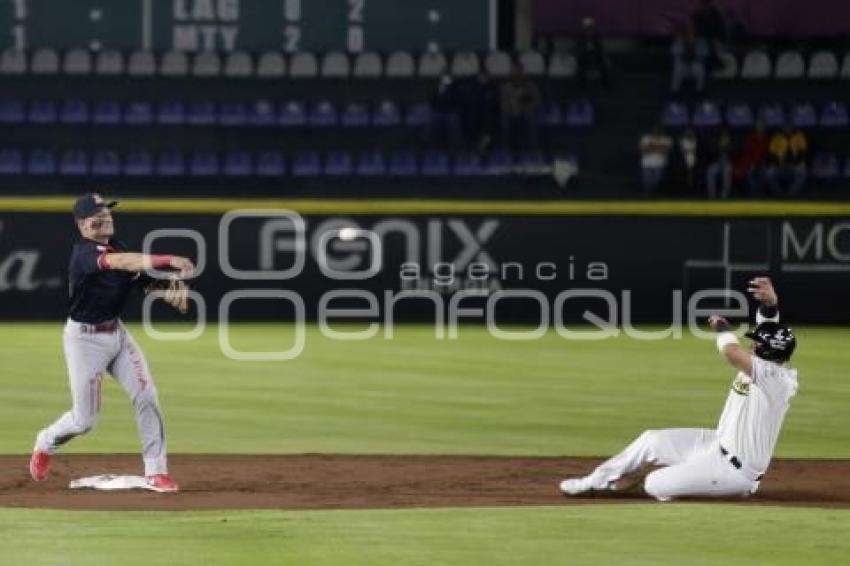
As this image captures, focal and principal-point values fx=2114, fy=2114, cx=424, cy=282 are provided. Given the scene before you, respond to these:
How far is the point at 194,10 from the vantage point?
30188mm

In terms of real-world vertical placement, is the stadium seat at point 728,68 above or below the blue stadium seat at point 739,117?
above

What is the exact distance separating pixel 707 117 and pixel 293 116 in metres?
5.76

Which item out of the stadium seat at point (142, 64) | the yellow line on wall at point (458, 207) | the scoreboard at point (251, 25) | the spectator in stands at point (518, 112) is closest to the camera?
the yellow line on wall at point (458, 207)

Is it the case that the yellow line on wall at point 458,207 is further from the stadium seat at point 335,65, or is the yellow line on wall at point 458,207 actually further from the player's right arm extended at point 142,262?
the player's right arm extended at point 142,262

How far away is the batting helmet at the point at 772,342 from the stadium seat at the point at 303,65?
18.8 meters

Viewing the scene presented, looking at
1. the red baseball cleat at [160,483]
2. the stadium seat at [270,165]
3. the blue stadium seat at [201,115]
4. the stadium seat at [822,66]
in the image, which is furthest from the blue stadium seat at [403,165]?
the red baseball cleat at [160,483]

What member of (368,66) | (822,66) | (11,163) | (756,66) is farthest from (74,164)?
(822,66)

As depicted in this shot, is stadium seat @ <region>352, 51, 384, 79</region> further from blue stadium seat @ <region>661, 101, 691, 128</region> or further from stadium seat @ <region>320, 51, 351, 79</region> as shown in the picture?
blue stadium seat @ <region>661, 101, 691, 128</region>

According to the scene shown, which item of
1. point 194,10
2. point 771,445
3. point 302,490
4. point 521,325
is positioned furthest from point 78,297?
point 194,10

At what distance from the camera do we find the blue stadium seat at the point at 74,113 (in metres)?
29.1

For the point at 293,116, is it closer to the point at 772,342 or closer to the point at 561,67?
the point at 561,67

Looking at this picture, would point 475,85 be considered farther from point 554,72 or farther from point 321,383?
point 321,383

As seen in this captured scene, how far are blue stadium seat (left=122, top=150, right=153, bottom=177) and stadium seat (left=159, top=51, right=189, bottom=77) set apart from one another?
62.1 inches

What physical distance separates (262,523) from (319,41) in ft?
65.8
